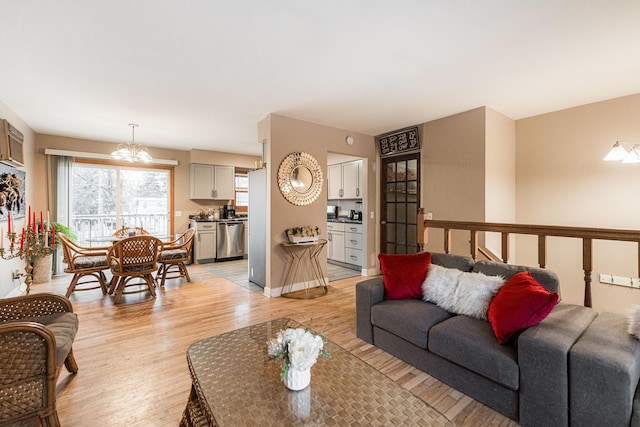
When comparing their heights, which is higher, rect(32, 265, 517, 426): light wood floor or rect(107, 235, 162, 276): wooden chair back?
rect(107, 235, 162, 276): wooden chair back

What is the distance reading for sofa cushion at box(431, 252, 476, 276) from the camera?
2.51 meters

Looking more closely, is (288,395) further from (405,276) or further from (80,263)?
(80,263)

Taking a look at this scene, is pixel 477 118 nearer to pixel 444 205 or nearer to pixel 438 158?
pixel 438 158

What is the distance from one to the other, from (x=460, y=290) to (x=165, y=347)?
8.32 ft

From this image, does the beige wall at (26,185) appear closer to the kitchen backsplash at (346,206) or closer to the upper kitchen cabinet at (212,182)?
the upper kitchen cabinet at (212,182)

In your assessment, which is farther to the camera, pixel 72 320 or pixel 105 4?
pixel 72 320

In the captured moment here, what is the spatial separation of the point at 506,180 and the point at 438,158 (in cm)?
94

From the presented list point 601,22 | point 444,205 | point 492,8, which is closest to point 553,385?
point 492,8

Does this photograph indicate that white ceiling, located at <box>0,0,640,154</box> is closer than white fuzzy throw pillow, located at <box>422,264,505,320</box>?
Yes

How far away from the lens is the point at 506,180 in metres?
3.95

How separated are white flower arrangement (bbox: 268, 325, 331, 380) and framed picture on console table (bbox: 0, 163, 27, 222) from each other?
4054mm

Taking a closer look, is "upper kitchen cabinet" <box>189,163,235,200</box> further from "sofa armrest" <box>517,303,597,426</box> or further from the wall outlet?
the wall outlet

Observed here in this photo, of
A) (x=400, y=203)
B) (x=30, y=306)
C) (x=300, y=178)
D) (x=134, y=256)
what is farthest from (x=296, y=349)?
(x=400, y=203)

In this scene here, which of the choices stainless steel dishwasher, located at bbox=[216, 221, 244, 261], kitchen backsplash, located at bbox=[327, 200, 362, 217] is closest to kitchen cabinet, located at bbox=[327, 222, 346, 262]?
kitchen backsplash, located at bbox=[327, 200, 362, 217]
